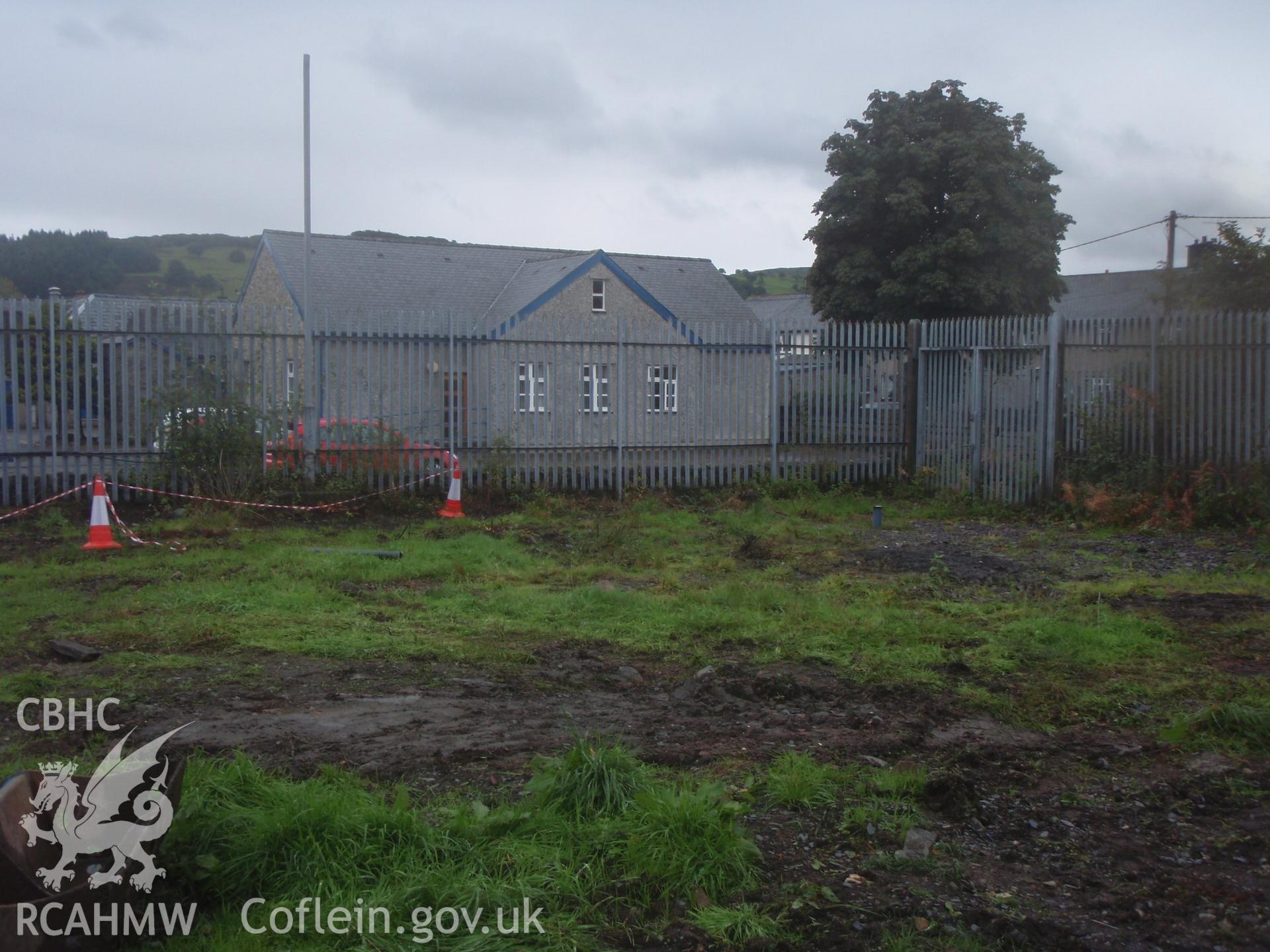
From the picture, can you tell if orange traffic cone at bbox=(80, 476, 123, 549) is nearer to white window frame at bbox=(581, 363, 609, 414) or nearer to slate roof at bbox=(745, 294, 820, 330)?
white window frame at bbox=(581, 363, 609, 414)

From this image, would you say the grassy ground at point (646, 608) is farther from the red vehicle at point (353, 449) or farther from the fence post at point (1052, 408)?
the fence post at point (1052, 408)

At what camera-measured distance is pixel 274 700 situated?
553cm

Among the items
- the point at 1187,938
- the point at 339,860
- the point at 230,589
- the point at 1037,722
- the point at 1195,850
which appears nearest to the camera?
the point at 1187,938

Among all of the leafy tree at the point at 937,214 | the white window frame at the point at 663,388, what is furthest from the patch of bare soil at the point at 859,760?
the leafy tree at the point at 937,214

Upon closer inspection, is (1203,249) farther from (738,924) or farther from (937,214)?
(738,924)

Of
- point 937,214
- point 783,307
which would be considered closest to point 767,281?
point 783,307

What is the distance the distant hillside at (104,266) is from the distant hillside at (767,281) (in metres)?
41.6

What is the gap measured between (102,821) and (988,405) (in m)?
13.4

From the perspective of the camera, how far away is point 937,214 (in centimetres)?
2653

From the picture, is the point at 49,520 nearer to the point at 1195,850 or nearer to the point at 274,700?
the point at 274,700

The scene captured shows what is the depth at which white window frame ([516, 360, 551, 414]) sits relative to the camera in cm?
1459

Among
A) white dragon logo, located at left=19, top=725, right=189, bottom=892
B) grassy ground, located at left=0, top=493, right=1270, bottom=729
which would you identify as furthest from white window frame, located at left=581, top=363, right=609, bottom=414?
white dragon logo, located at left=19, top=725, right=189, bottom=892

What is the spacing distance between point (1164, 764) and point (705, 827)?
243 cm

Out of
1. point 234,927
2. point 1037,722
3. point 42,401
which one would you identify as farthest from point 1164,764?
point 42,401
